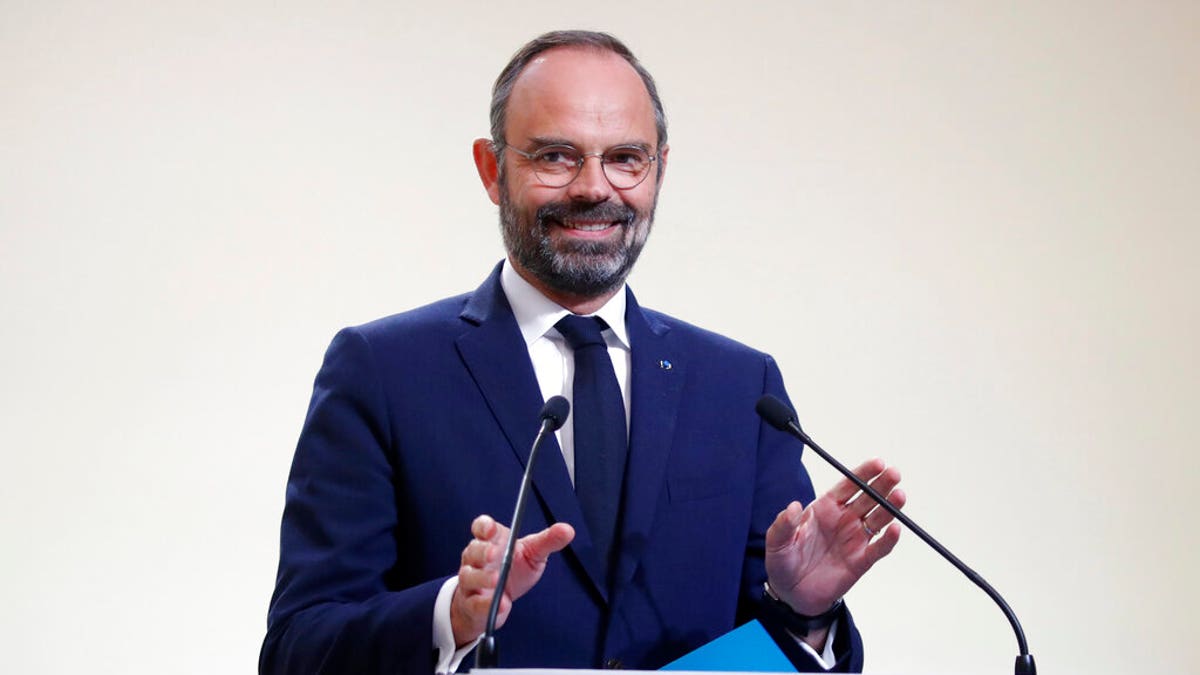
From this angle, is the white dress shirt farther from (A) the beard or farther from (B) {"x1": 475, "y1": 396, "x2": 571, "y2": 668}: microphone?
(B) {"x1": 475, "y1": 396, "x2": 571, "y2": 668}: microphone

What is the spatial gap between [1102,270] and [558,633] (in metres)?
2.10

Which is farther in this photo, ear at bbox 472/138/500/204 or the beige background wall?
the beige background wall

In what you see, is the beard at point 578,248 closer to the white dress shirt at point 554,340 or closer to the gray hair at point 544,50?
the white dress shirt at point 554,340

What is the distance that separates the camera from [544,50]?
218 centimetres

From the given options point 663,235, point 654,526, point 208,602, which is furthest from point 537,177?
point 208,602

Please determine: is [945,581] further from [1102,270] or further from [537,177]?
[537,177]

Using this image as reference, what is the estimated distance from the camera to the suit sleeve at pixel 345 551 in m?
1.75

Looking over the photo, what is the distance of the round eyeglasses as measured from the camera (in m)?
2.08

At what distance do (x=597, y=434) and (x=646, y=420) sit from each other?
0.27 feet

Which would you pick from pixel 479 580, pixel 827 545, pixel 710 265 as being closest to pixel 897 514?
pixel 827 545

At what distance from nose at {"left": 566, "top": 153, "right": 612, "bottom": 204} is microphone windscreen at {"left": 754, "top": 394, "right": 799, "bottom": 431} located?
1.37 ft

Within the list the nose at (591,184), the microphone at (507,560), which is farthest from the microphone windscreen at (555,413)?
the nose at (591,184)

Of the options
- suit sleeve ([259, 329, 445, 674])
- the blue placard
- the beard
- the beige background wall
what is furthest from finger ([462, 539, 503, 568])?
the beige background wall

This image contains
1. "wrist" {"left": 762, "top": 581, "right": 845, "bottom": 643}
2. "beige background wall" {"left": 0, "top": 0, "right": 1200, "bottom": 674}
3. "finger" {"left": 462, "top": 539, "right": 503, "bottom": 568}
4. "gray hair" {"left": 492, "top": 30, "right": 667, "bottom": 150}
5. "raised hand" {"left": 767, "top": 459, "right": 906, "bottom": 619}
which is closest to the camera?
"finger" {"left": 462, "top": 539, "right": 503, "bottom": 568}
